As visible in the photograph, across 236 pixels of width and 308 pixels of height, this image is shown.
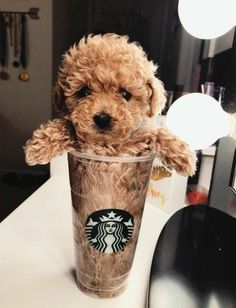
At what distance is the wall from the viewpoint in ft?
6.93

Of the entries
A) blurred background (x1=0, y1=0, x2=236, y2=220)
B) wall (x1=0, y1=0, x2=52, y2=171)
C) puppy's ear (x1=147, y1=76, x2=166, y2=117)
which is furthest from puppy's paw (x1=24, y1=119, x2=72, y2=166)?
wall (x1=0, y1=0, x2=52, y2=171)

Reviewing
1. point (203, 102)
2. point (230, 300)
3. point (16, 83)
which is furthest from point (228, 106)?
point (16, 83)

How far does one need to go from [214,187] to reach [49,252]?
0.44 m

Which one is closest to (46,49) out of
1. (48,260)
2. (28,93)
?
(28,93)

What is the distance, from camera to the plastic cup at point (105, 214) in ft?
1.13

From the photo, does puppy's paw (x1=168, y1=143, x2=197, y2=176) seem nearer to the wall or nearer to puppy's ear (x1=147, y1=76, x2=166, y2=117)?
puppy's ear (x1=147, y1=76, x2=166, y2=117)

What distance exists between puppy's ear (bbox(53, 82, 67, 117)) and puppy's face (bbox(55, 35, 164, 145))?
16mm

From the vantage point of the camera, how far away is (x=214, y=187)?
72 centimetres

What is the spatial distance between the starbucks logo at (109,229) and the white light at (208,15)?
0.45m

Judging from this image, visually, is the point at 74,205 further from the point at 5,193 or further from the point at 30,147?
the point at 5,193

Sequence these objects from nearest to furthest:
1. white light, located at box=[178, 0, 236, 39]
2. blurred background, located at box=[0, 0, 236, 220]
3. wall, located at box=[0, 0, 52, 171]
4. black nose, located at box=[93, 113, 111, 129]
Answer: black nose, located at box=[93, 113, 111, 129] → white light, located at box=[178, 0, 236, 39] → blurred background, located at box=[0, 0, 236, 220] → wall, located at box=[0, 0, 52, 171]

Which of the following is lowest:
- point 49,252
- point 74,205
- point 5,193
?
point 5,193

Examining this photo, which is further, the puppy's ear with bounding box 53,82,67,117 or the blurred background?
the blurred background

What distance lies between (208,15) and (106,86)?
0.38 meters
